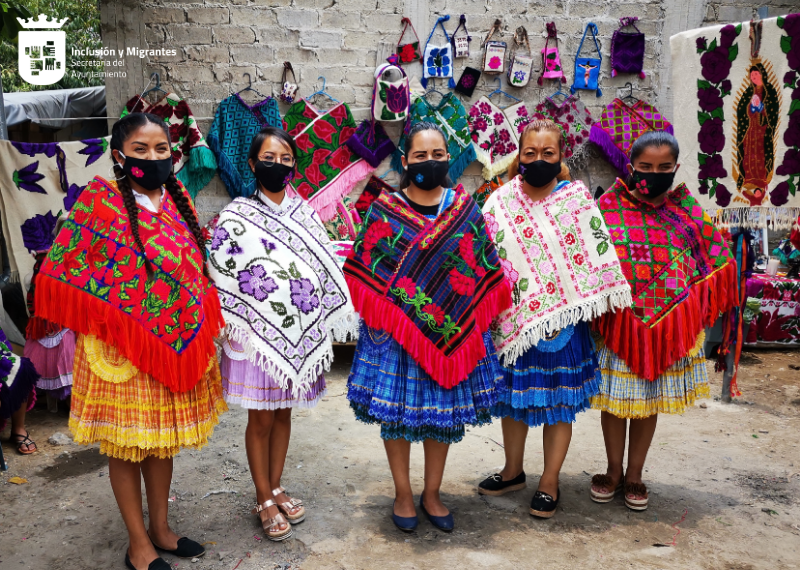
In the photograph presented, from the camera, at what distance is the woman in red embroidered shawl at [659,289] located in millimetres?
2969

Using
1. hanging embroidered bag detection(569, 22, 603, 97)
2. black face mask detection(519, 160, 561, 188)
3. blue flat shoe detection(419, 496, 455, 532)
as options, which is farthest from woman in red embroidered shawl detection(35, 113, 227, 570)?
hanging embroidered bag detection(569, 22, 603, 97)

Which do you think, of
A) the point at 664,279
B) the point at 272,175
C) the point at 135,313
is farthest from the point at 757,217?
the point at 135,313

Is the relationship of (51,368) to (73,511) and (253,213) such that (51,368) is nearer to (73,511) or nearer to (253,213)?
(73,511)

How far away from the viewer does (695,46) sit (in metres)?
3.61

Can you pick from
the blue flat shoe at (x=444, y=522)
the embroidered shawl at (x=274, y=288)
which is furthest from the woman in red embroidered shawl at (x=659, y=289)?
the embroidered shawl at (x=274, y=288)

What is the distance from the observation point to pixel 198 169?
5758 millimetres

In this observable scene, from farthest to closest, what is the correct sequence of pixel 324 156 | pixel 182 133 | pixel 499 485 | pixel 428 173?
pixel 324 156, pixel 182 133, pixel 499 485, pixel 428 173

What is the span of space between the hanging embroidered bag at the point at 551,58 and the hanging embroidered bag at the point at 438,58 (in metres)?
0.91

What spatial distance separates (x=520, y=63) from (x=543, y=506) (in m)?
4.32

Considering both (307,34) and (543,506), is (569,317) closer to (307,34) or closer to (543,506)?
(543,506)

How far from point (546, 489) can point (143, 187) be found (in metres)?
2.29

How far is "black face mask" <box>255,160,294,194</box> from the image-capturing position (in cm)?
275

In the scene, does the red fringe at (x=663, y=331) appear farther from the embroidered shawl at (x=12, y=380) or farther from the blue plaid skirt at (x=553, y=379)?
the embroidered shawl at (x=12, y=380)

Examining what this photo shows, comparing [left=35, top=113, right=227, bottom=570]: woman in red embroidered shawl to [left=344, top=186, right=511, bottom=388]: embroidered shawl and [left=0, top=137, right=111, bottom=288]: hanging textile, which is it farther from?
[left=0, top=137, right=111, bottom=288]: hanging textile
